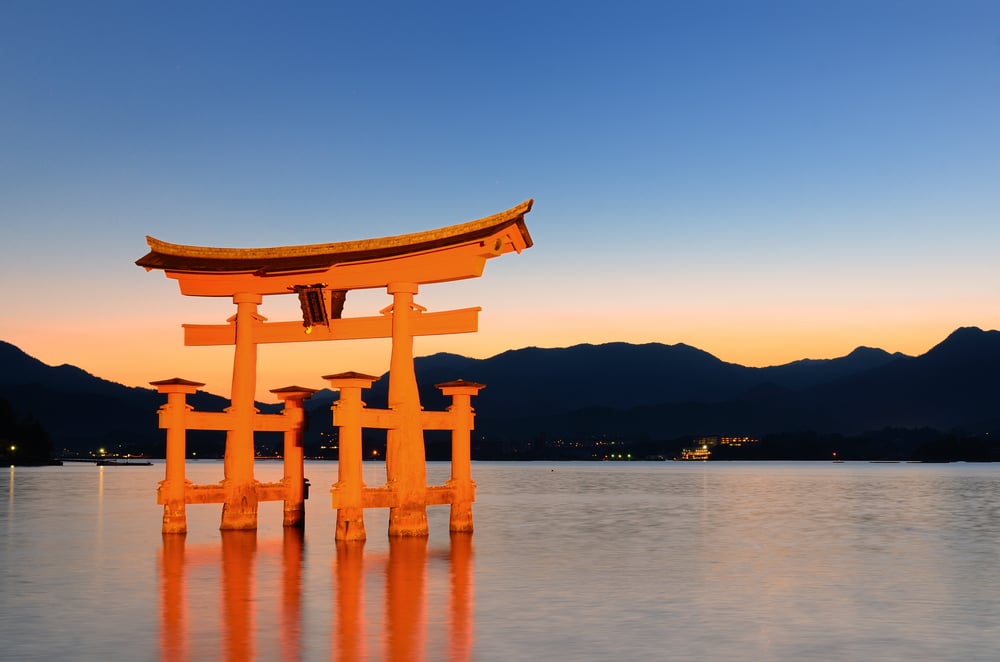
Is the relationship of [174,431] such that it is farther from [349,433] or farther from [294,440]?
[349,433]

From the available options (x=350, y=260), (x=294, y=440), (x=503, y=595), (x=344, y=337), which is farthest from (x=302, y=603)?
(x=294, y=440)

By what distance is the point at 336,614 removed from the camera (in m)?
15.1

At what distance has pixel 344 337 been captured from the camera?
25.5m

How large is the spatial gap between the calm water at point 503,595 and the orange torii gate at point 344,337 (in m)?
1.18

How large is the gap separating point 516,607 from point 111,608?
6.12m

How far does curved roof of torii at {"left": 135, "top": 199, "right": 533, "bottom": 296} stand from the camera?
74.0ft

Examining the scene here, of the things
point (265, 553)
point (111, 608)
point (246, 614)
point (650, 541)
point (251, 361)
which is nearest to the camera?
point (246, 614)

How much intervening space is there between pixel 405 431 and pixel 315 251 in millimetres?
4716

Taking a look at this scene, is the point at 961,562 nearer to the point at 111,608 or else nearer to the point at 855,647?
the point at 855,647

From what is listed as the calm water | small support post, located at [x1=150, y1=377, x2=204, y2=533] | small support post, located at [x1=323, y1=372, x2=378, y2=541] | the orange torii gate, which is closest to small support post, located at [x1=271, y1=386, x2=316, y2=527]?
the orange torii gate

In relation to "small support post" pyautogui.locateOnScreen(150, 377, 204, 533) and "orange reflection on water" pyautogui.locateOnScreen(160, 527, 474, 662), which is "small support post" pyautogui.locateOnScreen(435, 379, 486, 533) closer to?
"orange reflection on water" pyautogui.locateOnScreen(160, 527, 474, 662)

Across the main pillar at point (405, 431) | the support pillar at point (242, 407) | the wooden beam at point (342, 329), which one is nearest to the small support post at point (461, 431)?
the main pillar at point (405, 431)

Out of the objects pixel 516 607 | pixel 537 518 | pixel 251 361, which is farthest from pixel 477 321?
pixel 537 518

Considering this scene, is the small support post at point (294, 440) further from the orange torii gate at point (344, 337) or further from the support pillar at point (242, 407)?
the support pillar at point (242, 407)
